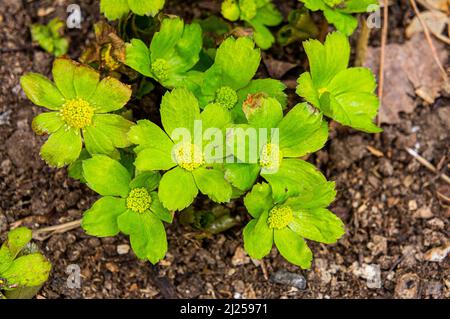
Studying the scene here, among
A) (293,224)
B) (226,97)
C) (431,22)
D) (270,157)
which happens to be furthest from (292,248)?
(431,22)

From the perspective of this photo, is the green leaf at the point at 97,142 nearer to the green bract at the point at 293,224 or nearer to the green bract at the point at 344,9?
the green bract at the point at 293,224

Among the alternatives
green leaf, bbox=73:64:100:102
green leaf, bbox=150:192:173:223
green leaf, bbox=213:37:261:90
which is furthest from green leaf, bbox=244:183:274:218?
green leaf, bbox=73:64:100:102

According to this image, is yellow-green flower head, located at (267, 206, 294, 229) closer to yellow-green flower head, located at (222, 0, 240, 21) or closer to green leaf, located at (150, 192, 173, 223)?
green leaf, located at (150, 192, 173, 223)

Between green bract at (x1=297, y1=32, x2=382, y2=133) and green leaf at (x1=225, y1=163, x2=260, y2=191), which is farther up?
green bract at (x1=297, y1=32, x2=382, y2=133)

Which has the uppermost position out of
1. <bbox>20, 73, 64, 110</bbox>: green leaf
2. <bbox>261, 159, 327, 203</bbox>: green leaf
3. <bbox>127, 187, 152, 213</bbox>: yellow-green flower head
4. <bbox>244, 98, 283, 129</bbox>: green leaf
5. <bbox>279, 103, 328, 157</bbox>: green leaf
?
<bbox>20, 73, 64, 110</bbox>: green leaf

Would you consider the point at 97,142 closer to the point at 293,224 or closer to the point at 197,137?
the point at 197,137

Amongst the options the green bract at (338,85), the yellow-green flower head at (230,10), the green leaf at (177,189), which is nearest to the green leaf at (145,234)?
the green leaf at (177,189)
